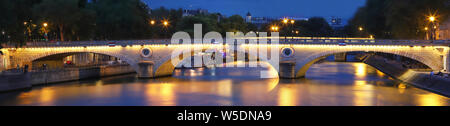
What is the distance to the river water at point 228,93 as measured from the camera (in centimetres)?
4150

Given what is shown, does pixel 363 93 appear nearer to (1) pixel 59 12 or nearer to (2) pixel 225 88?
(2) pixel 225 88

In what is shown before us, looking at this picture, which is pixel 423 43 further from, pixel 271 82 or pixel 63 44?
pixel 63 44

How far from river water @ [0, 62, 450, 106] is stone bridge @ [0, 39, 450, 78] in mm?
3370

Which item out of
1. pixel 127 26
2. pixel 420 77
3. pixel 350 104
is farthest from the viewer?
pixel 127 26

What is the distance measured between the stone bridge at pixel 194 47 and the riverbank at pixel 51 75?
335 centimetres

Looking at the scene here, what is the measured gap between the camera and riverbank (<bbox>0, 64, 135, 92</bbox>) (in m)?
48.1

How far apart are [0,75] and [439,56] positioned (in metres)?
46.2

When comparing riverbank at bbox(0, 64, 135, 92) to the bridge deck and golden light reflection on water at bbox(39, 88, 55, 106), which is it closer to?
golden light reflection on water at bbox(39, 88, 55, 106)

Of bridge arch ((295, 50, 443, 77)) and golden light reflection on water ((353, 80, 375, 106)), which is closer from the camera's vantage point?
golden light reflection on water ((353, 80, 375, 106))

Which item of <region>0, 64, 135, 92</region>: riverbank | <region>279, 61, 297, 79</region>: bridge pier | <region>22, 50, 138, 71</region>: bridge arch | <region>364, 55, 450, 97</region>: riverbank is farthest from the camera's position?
<region>22, 50, 138, 71</region>: bridge arch

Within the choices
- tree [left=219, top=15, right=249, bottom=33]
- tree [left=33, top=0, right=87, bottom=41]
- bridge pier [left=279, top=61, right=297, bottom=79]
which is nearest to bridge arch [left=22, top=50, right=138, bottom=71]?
tree [left=33, top=0, right=87, bottom=41]

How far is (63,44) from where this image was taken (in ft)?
Result: 217

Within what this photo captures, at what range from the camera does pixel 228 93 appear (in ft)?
157

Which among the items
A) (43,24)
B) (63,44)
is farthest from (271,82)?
(43,24)
